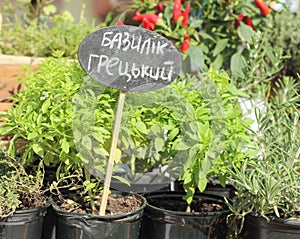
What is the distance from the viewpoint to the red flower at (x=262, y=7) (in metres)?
2.68

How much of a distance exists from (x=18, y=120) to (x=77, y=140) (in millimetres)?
257

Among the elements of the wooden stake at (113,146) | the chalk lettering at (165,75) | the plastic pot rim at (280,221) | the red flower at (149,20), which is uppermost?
the red flower at (149,20)

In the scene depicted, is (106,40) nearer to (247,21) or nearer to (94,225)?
(94,225)

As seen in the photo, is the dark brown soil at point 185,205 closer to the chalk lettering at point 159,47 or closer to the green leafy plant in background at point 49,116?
the green leafy plant in background at point 49,116

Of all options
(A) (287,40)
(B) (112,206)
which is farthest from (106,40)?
(A) (287,40)

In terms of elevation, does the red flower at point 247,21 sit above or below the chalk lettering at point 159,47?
above

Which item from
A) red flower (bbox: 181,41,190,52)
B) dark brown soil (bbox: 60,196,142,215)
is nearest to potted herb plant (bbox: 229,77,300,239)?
dark brown soil (bbox: 60,196,142,215)

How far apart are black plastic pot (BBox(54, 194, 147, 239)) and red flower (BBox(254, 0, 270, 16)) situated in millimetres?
1634

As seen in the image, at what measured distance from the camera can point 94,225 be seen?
56.8 inches

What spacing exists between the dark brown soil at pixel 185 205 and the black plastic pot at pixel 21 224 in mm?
420

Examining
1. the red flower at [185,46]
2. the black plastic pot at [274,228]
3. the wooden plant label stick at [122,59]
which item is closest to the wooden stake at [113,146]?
the wooden plant label stick at [122,59]

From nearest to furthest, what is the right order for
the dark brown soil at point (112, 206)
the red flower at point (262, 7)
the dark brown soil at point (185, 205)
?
the dark brown soil at point (112, 206) < the dark brown soil at point (185, 205) < the red flower at point (262, 7)

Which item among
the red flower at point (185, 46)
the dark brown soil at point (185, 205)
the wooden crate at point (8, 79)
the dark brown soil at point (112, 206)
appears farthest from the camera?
the red flower at point (185, 46)

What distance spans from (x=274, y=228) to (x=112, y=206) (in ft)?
1.70
